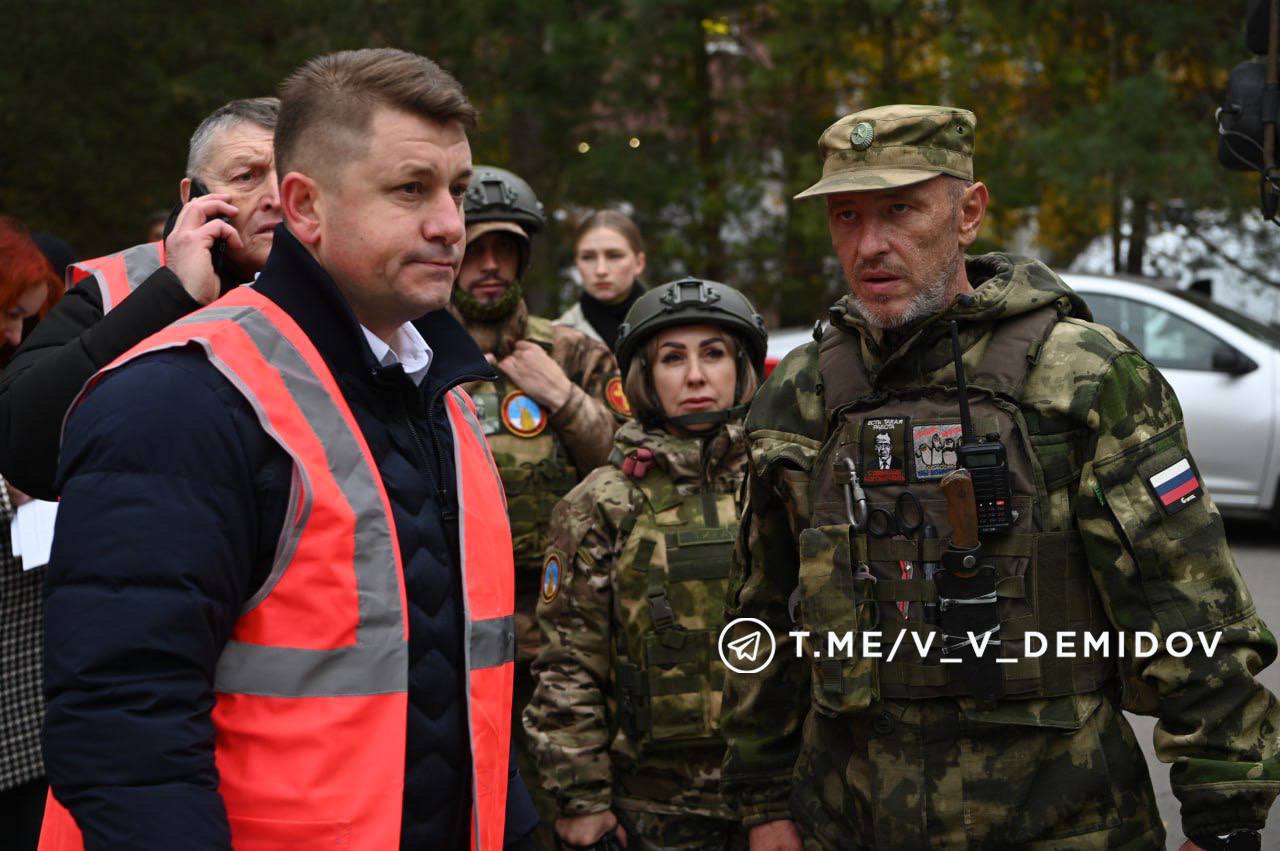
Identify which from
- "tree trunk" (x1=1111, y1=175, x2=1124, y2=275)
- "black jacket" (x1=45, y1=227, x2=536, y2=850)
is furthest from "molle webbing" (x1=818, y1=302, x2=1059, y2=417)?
"tree trunk" (x1=1111, y1=175, x2=1124, y2=275)

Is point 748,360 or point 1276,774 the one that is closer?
point 1276,774

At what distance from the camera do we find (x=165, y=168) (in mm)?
13688

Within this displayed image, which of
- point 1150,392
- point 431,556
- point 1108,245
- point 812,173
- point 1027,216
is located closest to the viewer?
point 431,556

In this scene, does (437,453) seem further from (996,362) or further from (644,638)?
(644,638)

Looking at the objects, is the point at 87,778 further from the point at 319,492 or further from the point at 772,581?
the point at 772,581

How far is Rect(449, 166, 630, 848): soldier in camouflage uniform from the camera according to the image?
505 cm

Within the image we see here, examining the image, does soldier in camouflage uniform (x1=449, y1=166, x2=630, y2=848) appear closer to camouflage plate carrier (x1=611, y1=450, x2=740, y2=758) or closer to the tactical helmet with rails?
the tactical helmet with rails

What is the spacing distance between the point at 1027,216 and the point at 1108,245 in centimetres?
209

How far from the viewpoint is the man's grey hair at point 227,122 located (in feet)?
10.2

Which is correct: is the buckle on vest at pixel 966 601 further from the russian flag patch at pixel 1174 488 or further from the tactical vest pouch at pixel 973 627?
the russian flag patch at pixel 1174 488

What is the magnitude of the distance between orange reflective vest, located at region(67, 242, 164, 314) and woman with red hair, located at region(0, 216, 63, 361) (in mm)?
807

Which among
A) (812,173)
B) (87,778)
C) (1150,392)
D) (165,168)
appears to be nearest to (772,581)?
(1150,392)

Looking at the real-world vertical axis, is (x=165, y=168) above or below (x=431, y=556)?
above

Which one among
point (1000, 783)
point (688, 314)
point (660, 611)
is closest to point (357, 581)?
point (1000, 783)
